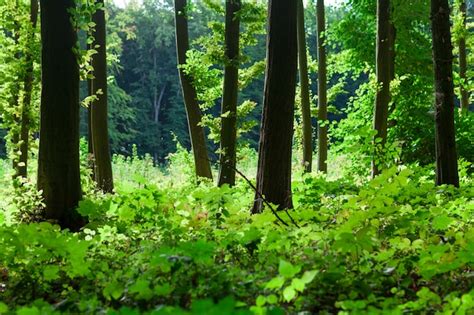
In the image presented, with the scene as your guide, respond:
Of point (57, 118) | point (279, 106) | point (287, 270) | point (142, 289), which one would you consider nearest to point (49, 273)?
point (142, 289)

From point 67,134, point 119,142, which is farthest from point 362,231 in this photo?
point 119,142

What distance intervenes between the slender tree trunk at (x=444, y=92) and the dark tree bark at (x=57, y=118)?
5224 mm

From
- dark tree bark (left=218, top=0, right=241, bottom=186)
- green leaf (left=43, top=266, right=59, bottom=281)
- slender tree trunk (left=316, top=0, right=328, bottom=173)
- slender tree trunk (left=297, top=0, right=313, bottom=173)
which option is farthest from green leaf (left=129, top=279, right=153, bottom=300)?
slender tree trunk (left=316, top=0, right=328, bottom=173)

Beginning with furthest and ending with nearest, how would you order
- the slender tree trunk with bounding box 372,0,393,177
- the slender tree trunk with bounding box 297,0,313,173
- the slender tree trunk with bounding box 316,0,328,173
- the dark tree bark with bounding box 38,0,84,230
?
the slender tree trunk with bounding box 316,0,328,173 < the slender tree trunk with bounding box 297,0,313,173 < the slender tree trunk with bounding box 372,0,393,177 < the dark tree bark with bounding box 38,0,84,230

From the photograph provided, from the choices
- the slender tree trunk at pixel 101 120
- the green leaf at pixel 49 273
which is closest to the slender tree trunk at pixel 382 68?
the slender tree trunk at pixel 101 120

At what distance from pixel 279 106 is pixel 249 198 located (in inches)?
64.7

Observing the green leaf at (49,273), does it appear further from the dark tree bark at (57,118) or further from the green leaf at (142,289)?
the dark tree bark at (57,118)

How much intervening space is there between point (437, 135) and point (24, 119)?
28.0 feet

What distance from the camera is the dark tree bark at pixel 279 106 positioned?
6.36 m

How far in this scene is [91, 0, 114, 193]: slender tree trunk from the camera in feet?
36.3

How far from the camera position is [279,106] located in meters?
6.37

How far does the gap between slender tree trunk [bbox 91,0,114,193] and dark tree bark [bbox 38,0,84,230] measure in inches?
184

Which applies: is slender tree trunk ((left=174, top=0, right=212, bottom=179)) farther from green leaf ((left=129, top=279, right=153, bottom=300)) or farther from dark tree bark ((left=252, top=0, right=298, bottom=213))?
green leaf ((left=129, top=279, right=153, bottom=300))

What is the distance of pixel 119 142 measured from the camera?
4831 centimetres
